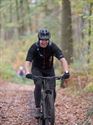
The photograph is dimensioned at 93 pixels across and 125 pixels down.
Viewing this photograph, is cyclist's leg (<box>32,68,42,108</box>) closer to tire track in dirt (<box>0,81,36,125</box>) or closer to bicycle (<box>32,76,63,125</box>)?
bicycle (<box>32,76,63,125</box>)

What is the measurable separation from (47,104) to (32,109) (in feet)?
8.04

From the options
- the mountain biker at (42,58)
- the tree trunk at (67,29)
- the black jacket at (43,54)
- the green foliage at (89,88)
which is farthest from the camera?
the tree trunk at (67,29)

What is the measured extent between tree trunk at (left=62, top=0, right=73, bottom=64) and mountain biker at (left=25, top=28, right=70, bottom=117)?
26.6 feet

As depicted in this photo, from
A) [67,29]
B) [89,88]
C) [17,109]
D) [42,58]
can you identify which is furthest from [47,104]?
[67,29]

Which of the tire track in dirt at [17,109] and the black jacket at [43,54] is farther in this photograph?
the tire track in dirt at [17,109]

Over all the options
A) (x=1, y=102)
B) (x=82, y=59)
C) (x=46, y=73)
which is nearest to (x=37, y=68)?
(x=46, y=73)

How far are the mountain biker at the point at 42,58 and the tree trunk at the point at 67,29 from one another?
26.6 ft

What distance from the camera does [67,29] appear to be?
17.0 m

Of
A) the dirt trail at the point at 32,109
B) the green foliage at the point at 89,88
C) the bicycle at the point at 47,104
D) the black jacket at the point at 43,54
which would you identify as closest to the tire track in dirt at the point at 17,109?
the dirt trail at the point at 32,109

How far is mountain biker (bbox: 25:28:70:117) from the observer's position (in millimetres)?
8367

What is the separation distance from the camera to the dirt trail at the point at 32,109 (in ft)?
31.0

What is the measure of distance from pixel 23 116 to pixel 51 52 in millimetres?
2234

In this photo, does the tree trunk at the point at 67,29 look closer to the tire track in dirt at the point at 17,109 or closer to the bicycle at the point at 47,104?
the tire track in dirt at the point at 17,109

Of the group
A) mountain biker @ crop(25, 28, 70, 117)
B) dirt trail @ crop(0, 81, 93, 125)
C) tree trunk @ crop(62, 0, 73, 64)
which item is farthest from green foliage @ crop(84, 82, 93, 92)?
tree trunk @ crop(62, 0, 73, 64)
